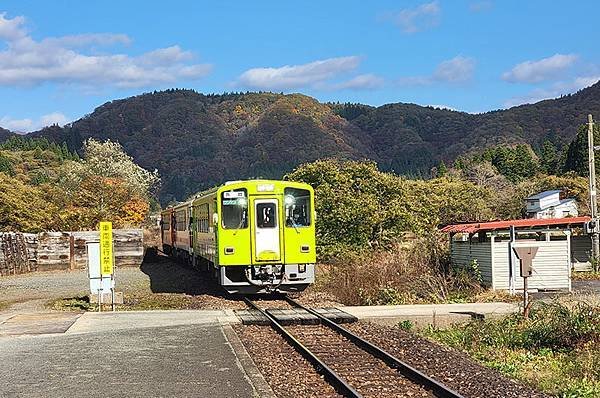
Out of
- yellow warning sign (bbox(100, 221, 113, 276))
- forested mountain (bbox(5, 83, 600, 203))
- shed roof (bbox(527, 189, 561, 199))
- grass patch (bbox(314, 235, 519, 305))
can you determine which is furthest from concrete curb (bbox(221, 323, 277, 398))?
forested mountain (bbox(5, 83, 600, 203))

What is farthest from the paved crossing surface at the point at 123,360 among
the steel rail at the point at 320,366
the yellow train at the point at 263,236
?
the yellow train at the point at 263,236

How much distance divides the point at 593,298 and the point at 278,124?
11626 cm

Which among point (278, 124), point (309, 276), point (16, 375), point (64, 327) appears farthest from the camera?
point (278, 124)

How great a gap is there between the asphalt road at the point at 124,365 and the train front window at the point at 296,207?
5.88 meters

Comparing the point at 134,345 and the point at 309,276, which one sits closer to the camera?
the point at 134,345

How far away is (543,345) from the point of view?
36.4 feet

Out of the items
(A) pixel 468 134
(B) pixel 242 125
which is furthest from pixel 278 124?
(A) pixel 468 134

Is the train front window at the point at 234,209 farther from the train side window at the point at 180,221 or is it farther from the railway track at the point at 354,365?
the train side window at the point at 180,221

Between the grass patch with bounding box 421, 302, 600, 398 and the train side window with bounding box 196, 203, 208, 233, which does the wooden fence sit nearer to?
the train side window with bounding box 196, 203, 208, 233

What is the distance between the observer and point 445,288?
18.5 metres

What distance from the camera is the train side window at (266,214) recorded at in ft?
59.0

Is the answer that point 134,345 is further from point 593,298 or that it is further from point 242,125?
point 242,125

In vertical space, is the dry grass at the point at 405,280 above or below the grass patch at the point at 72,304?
above

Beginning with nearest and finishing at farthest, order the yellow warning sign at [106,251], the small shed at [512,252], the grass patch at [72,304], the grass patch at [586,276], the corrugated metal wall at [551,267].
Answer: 1. the yellow warning sign at [106,251]
2. the grass patch at [72,304]
3. the small shed at [512,252]
4. the corrugated metal wall at [551,267]
5. the grass patch at [586,276]
